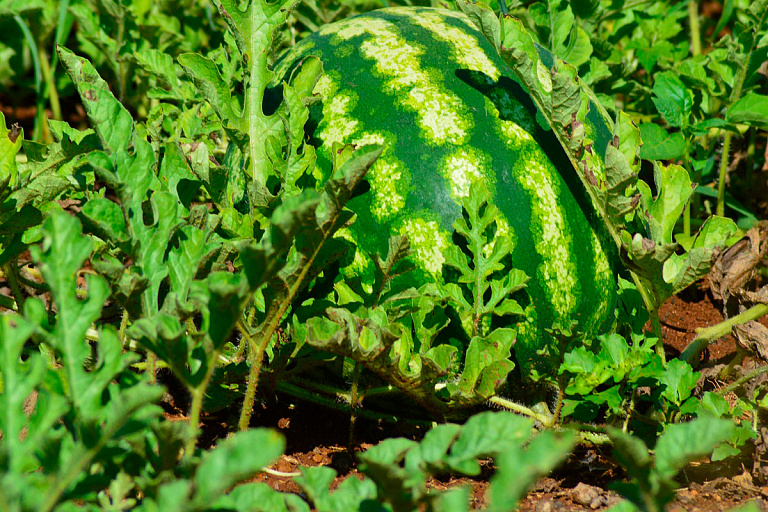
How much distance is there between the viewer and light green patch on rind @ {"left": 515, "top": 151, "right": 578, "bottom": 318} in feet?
7.50

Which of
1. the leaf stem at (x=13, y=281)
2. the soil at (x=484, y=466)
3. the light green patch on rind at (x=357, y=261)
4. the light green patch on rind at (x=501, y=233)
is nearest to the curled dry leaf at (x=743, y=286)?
the soil at (x=484, y=466)

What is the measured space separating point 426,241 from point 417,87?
1.62 feet

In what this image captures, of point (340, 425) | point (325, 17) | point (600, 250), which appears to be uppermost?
point (325, 17)

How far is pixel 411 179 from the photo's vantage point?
225 cm

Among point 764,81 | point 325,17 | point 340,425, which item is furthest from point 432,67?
point 764,81

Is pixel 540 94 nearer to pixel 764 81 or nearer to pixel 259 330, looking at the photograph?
pixel 259 330

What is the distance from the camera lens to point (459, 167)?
7.41 feet

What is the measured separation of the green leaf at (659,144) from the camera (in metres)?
2.79

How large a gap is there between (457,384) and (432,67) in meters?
0.98

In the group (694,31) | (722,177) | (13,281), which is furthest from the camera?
(694,31)

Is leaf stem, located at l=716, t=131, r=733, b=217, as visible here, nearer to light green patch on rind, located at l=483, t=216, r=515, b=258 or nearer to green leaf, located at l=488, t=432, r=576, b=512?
light green patch on rind, located at l=483, t=216, r=515, b=258

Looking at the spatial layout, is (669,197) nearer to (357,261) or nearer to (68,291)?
(357,261)

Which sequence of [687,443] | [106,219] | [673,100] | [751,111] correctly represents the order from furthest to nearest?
[673,100] → [751,111] → [106,219] → [687,443]

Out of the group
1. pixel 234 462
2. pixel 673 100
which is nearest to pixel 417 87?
pixel 673 100
